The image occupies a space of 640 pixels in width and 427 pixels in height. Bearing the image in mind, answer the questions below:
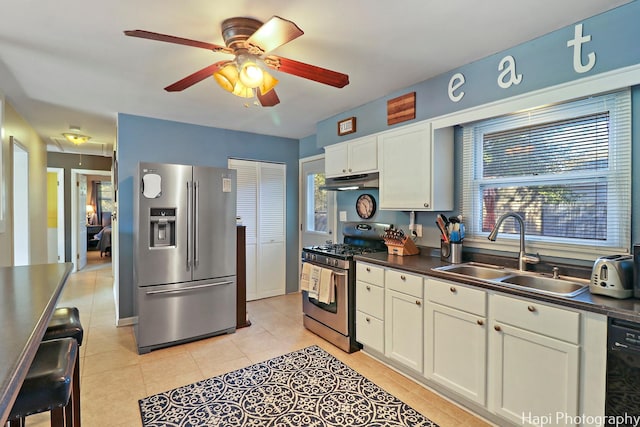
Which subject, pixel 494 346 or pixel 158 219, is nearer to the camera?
pixel 494 346

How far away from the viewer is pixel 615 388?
1.49m

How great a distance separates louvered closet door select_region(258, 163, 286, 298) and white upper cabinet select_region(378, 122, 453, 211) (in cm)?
224

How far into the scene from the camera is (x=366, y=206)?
3701 mm

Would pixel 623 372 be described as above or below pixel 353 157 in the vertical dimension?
below

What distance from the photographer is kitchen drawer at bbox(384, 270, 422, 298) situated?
241 cm

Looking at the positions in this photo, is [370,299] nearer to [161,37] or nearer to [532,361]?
[532,361]

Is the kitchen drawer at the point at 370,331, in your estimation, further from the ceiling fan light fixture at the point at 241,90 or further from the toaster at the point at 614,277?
the ceiling fan light fixture at the point at 241,90

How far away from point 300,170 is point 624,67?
12.5ft

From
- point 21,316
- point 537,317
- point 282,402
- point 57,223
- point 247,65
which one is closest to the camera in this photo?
point 21,316

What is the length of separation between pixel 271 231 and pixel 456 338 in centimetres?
318

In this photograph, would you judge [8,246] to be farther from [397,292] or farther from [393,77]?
[393,77]

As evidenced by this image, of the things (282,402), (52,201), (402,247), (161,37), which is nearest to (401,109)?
(402,247)

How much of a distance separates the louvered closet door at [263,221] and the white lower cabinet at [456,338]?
2894 mm

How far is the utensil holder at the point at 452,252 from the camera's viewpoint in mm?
2623
